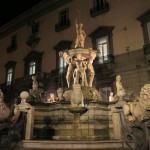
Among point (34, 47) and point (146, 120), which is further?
point (34, 47)

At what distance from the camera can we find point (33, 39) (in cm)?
2788

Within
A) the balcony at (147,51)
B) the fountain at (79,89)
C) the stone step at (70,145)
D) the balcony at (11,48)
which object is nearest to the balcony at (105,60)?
the balcony at (147,51)

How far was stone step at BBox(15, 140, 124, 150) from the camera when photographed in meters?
7.25

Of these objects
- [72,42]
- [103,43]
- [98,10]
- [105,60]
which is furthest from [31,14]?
[105,60]

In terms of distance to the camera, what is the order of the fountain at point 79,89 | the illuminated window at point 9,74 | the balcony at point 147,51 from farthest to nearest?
the illuminated window at point 9,74
the balcony at point 147,51
the fountain at point 79,89

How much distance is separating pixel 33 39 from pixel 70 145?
72.7ft

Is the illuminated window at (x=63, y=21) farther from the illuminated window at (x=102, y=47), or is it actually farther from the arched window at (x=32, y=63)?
the illuminated window at (x=102, y=47)

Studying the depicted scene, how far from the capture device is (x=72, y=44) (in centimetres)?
2391

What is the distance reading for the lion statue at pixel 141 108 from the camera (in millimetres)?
6797

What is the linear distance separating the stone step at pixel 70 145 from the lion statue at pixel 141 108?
100cm

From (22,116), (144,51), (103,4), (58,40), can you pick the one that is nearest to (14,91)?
(58,40)

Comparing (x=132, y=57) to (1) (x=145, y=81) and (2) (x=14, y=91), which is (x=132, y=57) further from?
(2) (x=14, y=91)

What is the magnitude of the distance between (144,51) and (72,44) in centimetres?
818

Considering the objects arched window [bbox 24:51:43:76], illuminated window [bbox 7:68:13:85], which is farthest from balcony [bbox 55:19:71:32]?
illuminated window [bbox 7:68:13:85]
